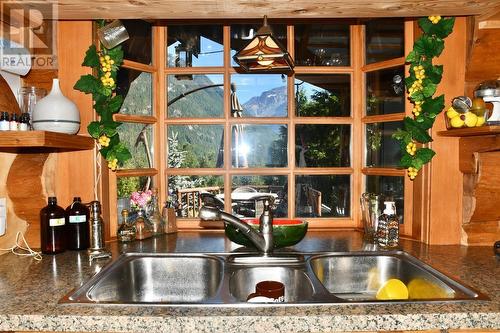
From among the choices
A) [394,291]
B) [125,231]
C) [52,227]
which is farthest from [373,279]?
[52,227]

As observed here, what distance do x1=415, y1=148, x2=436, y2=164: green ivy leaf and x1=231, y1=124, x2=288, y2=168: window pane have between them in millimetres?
633

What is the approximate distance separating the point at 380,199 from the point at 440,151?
346 mm

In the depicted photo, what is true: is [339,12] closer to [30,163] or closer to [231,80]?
[231,80]

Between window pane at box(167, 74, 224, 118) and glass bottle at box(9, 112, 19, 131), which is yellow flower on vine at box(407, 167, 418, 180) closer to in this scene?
window pane at box(167, 74, 224, 118)

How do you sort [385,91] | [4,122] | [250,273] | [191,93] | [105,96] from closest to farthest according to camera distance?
[4,122] → [250,273] → [105,96] → [385,91] → [191,93]

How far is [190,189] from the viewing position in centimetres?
198

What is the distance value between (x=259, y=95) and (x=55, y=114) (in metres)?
0.96

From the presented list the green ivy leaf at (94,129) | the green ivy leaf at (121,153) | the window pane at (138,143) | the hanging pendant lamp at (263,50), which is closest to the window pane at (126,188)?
the window pane at (138,143)

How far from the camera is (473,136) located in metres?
1.55

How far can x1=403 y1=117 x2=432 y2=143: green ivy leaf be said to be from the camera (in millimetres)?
1607

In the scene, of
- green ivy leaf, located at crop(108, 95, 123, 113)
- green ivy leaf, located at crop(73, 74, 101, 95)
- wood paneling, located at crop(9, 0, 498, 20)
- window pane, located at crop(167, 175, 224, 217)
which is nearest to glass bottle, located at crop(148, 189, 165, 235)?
window pane, located at crop(167, 175, 224, 217)

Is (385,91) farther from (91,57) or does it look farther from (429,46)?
(91,57)

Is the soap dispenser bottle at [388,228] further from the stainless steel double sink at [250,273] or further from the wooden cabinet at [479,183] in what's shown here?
the wooden cabinet at [479,183]

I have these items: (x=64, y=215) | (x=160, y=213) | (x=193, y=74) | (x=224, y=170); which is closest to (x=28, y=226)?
(x=64, y=215)
